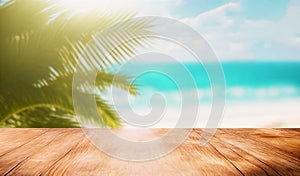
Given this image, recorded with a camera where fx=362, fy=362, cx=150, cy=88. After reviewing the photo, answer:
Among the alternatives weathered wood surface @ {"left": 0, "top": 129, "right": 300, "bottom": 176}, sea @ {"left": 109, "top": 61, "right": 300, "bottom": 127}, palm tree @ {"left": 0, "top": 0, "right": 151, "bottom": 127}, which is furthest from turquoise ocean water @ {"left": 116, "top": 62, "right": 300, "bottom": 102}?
weathered wood surface @ {"left": 0, "top": 129, "right": 300, "bottom": 176}

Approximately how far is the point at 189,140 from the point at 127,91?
1287mm

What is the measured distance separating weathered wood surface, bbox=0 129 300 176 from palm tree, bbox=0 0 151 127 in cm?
108

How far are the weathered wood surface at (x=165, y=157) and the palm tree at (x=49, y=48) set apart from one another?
108 centimetres

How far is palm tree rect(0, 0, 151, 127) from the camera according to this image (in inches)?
85.1

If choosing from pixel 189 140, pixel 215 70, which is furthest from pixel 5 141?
pixel 215 70

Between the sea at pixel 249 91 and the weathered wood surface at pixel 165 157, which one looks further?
the sea at pixel 249 91

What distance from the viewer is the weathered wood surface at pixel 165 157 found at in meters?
0.74

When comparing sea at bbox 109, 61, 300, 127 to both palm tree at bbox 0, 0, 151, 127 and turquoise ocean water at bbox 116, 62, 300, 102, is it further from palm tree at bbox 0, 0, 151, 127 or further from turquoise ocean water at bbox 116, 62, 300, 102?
palm tree at bbox 0, 0, 151, 127

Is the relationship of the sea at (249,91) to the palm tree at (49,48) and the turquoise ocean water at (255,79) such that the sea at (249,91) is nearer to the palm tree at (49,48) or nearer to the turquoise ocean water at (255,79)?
the turquoise ocean water at (255,79)

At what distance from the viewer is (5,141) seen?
1.04 metres

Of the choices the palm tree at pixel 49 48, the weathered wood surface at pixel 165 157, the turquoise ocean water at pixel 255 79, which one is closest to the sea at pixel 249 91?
the turquoise ocean water at pixel 255 79

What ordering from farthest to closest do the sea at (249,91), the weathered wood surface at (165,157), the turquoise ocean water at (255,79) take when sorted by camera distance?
the turquoise ocean water at (255,79), the sea at (249,91), the weathered wood surface at (165,157)

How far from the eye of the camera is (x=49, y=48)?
2246 millimetres

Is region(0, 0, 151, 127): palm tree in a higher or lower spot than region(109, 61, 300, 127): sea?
lower
